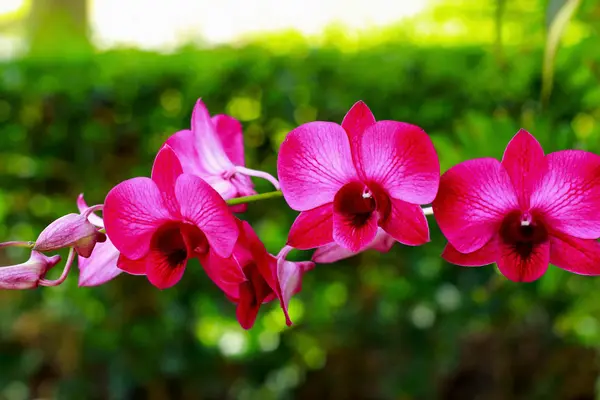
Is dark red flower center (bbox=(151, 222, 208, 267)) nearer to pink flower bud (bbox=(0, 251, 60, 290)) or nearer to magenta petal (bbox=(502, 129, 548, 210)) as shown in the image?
pink flower bud (bbox=(0, 251, 60, 290))

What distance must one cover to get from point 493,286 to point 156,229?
5.80ft

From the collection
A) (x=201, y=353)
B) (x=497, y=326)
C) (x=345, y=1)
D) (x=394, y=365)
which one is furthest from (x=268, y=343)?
(x=345, y=1)

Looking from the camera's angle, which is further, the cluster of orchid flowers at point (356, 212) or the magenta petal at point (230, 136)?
the magenta petal at point (230, 136)

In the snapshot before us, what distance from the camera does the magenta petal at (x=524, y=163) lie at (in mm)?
511

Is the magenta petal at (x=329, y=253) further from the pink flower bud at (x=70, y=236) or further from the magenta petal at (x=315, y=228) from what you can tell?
the pink flower bud at (x=70, y=236)

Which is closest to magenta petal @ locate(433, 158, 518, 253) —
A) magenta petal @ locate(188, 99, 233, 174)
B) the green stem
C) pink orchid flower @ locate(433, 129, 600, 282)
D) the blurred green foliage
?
pink orchid flower @ locate(433, 129, 600, 282)

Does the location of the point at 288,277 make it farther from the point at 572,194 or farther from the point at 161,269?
the point at 572,194

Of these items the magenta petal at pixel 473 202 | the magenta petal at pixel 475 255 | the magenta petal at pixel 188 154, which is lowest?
the magenta petal at pixel 188 154

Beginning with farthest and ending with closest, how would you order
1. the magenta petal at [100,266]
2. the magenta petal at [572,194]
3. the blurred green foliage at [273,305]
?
1. the blurred green foliage at [273,305]
2. the magenta petal at [100,266]
3. the magenta petal at [572,194]

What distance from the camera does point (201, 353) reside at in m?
2.88

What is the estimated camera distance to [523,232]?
0.54 metres

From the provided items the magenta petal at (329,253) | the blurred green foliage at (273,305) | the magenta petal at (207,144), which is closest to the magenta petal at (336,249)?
the magenta petal at (329,253)

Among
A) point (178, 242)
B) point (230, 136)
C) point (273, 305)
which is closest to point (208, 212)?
point (178, 242)

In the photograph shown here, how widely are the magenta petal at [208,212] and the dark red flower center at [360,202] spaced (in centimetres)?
7
